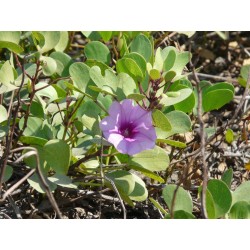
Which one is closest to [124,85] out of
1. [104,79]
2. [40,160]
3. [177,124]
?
[104,79]

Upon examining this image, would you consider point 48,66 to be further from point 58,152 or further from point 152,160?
point 152,160

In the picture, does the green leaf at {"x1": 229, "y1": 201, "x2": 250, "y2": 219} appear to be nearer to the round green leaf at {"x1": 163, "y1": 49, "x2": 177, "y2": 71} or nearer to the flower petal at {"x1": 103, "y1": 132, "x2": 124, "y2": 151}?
the flower petal at {"x1": 103, "y1": 132, "x2": 124, "y2": 151}

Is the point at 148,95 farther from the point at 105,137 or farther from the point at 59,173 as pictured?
the point at 59,173

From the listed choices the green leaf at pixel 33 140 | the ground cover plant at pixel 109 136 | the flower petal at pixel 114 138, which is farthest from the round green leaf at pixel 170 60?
the green leaf at pixel 33 140

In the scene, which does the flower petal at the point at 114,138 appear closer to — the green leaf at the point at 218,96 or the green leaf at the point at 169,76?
the green leaf at the point at 169,76

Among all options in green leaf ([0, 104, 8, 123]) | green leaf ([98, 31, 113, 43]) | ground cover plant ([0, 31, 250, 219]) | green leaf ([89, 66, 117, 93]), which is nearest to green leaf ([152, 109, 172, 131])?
ground cover plant ([0, 31, 250, 219])
